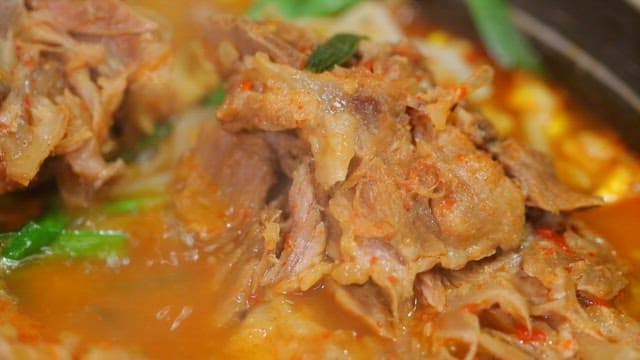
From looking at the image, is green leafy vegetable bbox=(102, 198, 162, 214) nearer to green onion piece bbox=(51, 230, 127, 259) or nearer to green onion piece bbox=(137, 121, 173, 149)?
green onion piece bbox=(51, 230, 127, 259)

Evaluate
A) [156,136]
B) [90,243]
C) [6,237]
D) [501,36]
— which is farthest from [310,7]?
[6,237]

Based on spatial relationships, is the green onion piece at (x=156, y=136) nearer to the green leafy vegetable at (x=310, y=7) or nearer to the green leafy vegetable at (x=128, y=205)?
the green leafy vegetable at (x=128, y=205)

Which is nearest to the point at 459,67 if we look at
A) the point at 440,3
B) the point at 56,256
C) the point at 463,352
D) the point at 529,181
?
the point at 440,3

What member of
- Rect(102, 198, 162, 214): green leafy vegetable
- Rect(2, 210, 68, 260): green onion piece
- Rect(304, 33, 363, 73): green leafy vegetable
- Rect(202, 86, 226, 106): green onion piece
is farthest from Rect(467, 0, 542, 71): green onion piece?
Rect(2, 210, 68, 260): green onion piece

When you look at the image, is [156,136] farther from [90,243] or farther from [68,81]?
[90,243]

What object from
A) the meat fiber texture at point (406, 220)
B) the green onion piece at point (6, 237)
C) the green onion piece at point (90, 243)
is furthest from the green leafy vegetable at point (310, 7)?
the green onion piece at point (6, 237)

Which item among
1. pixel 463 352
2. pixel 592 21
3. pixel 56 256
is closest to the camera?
pixel 463 352

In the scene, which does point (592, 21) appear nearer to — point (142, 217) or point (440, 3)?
point (440, 3)
